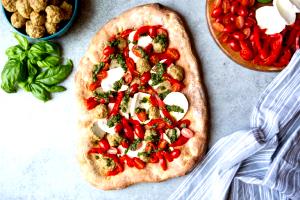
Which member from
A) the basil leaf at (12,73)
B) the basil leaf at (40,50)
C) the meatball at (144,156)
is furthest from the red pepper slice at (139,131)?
the basil leaf at (12,73)

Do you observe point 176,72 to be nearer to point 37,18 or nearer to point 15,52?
point 37,18

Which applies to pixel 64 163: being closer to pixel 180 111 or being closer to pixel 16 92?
pixel 16 92

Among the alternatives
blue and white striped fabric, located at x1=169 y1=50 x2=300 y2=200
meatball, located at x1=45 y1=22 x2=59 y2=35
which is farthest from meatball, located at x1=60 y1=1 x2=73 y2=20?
blue and white striped fabric, located at x1=169 y1=50 x2=300 y2=200

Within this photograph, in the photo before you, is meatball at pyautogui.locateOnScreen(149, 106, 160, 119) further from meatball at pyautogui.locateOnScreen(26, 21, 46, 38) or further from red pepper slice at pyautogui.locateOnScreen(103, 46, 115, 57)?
meatball at pyautogui.locateOnScreen(26, 21, 46, 38)


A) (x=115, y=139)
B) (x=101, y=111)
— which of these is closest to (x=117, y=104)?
(x=101, y=111)

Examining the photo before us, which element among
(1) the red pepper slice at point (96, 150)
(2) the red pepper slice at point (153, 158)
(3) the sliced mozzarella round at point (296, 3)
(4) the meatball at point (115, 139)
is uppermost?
(3) the sliced mozzarella round at point (296, 3)

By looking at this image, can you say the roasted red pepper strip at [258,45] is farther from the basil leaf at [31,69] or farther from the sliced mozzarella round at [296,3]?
the basil leaf at [31,69]
